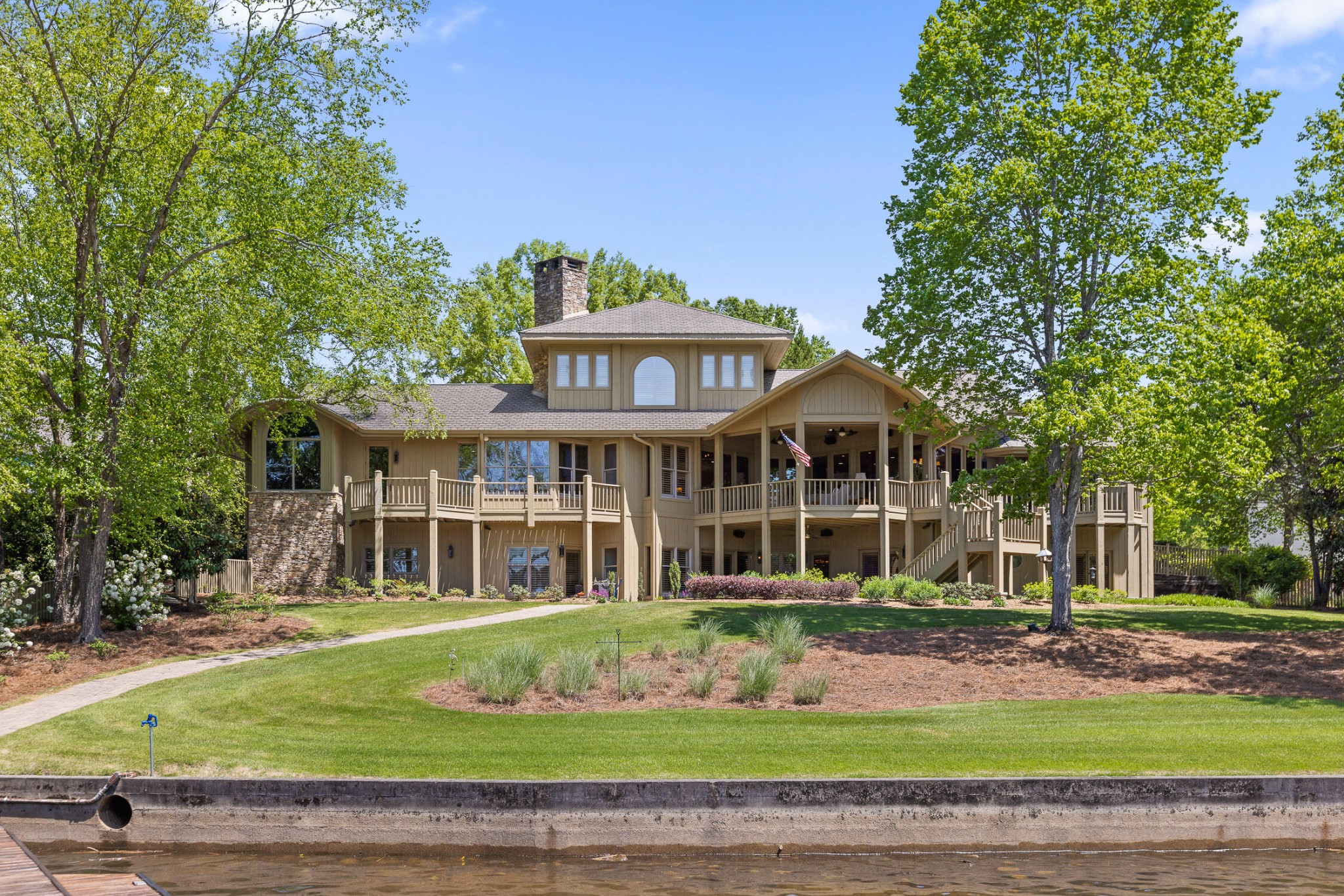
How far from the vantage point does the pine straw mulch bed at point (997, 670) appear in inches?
684

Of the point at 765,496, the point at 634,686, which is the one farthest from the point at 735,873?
the point at 765,496

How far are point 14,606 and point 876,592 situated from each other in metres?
19.0

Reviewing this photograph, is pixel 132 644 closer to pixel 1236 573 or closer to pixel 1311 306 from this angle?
pixel 1311 306

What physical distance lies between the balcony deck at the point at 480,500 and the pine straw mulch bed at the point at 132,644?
20.3 ft

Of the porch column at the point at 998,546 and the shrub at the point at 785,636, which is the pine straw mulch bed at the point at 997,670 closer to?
the shrub at the point at 785,636

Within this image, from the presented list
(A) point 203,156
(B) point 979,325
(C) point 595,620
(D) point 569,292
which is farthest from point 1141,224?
(D) point 569,292

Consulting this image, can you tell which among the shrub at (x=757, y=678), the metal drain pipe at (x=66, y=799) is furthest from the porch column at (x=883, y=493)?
the metal drain pipe at (x=66, y=799)

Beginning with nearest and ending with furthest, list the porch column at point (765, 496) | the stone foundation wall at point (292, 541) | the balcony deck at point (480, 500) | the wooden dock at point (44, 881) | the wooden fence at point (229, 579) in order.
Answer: the wooden dock at point (44, 881)
the wooden fence at point (229, 579)
the balcony deck at point (480, 500)
the porch column at point (765, 496)
the stone foundation wall at point (292, 541)

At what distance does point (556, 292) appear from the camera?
3894 cm

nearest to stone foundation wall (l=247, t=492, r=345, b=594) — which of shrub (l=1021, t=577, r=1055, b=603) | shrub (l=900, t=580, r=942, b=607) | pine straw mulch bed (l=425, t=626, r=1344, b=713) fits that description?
pine straw mulch bed (l=425, t=626, r=1344, b=713)

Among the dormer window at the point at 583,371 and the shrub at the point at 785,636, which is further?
the dormer window at the point at 583,371

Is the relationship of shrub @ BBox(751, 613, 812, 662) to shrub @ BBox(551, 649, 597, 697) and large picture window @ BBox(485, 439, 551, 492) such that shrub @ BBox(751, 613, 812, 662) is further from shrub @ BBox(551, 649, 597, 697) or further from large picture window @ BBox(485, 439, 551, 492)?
large picture window @ BBox(485, 439, 551, 492)

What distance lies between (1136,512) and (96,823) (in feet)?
95.3

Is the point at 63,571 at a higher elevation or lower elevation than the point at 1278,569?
higher
